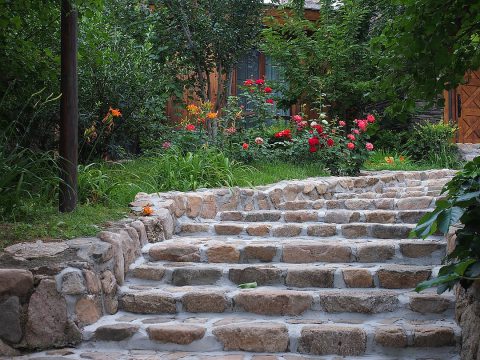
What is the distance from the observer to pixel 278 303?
3.91 m

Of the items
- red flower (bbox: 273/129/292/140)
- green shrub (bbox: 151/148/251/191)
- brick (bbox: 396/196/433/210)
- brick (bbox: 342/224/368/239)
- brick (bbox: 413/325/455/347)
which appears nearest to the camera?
brick (bbox: 413/325/455/347)

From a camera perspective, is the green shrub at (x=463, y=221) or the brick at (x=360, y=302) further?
the brick at (x=360, y=302)

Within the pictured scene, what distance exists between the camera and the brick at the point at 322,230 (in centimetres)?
510

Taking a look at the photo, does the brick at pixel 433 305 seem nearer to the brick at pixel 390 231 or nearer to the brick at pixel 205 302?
the brick at pixel 390 231

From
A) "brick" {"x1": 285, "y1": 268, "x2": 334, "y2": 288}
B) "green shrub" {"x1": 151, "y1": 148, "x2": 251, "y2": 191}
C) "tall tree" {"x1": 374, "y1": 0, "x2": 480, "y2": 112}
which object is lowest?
"brick" {"x1": 285, "y1": 268, "x2": 334, "y2": 288}

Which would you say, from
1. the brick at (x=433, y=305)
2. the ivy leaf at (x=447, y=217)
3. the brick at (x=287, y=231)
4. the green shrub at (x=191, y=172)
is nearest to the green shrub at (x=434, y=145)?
the green shrub at (x=191, y=172)

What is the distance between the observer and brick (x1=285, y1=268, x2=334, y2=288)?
4.16 meters

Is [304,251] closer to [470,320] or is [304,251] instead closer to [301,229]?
[301,229]

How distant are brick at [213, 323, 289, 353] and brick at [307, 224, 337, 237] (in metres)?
1.60

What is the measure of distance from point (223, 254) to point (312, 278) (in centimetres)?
81

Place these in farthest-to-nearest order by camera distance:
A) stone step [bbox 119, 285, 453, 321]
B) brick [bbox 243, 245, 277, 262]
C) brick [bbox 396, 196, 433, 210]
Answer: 1. brick [bbox 396, 196, 433, 210]
2. brick [bbox 243, 245, 277, 262]
3. stone step [bbox 119, 285, 453, 321]

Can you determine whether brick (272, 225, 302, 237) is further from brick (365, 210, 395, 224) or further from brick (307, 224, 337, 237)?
brick (365, 210, 395, 224)

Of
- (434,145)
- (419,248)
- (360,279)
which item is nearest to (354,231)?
(419,248)

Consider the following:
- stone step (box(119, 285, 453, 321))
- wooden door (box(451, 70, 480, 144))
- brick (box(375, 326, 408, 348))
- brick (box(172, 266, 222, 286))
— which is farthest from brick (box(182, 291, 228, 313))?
wooden door (box(451, 70, 480, 144))
